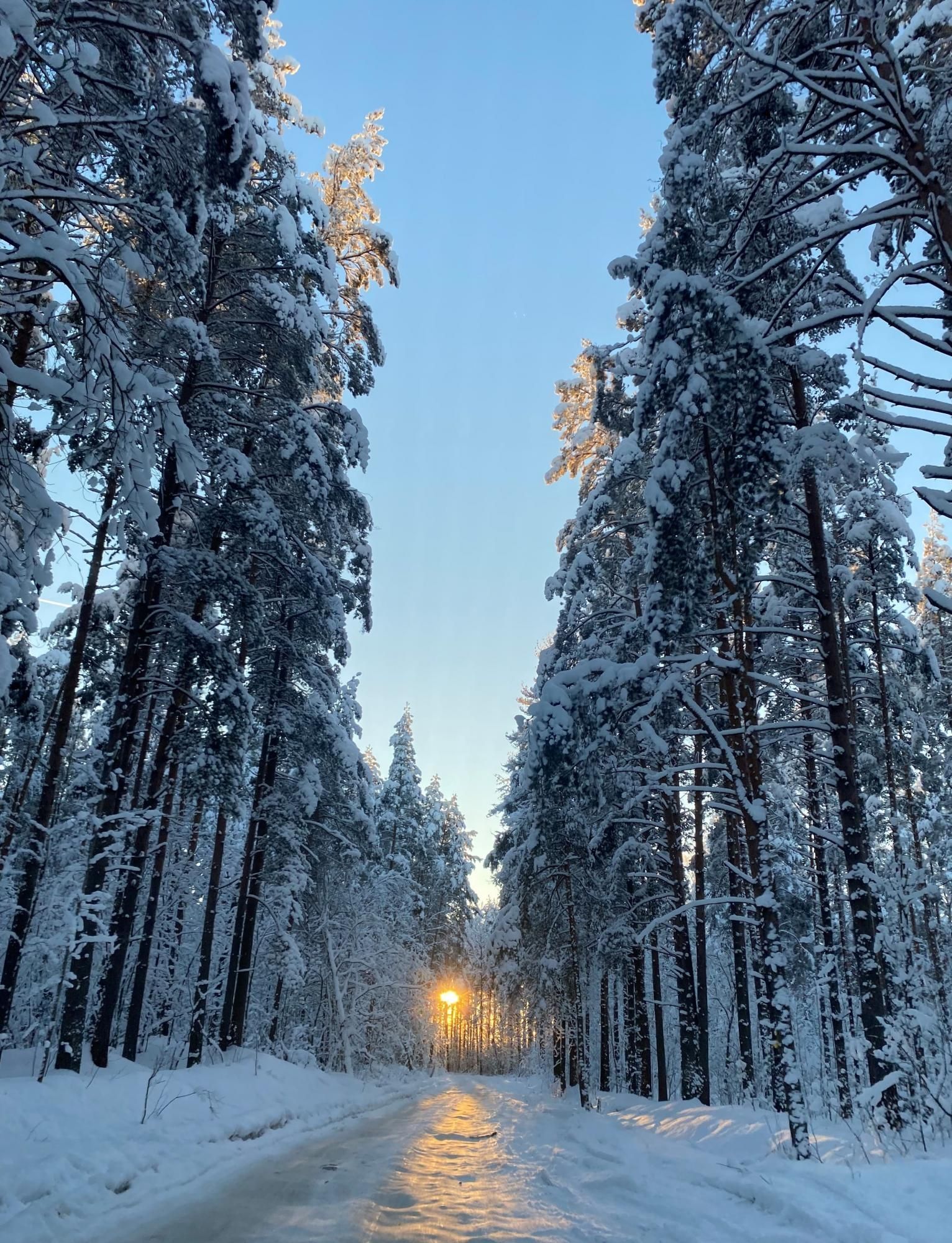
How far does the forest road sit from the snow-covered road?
0.08 feet

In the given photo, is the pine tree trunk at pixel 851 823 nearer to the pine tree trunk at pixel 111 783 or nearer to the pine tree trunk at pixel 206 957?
the pine tree trunk at pixel 111 783

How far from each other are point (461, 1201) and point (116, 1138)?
3557 mm

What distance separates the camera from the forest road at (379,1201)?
5.37 meters

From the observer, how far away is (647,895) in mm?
18000

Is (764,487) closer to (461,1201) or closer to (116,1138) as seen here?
(461,1201)

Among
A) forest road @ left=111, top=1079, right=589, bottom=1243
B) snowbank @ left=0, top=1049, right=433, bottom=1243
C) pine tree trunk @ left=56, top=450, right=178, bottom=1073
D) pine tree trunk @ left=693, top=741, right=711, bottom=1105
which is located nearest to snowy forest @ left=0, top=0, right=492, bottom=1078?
pine tree trunk @ left=56, top=450, right=178, bottom=1073

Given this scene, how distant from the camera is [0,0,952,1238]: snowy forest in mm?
6793

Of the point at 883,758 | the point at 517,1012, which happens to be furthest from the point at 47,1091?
the point at 517,1012

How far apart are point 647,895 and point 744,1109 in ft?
21.2

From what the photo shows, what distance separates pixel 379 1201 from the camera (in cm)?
662

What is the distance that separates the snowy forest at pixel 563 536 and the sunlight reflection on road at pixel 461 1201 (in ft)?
9.74

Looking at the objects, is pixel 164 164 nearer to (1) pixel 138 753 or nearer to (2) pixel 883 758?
(1) pixel 138 753

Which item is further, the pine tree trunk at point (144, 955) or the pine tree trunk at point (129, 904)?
the pine tree trunk at point (144, 955)

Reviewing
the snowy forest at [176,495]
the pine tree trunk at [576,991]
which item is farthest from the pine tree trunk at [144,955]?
the pine tree trunk at [576,991]
